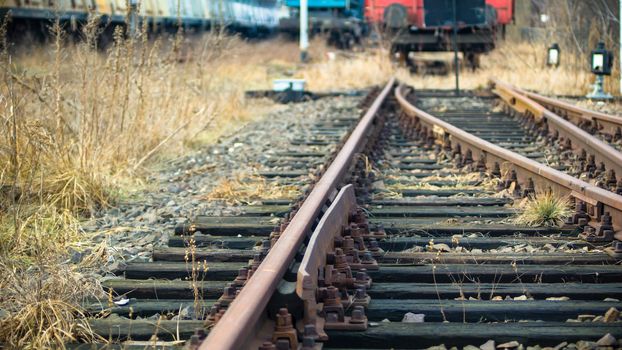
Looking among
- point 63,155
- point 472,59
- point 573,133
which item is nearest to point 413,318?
point 63,155

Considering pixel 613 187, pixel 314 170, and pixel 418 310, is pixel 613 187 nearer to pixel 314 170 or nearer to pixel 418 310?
pixel 314 170

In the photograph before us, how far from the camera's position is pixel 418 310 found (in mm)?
3574

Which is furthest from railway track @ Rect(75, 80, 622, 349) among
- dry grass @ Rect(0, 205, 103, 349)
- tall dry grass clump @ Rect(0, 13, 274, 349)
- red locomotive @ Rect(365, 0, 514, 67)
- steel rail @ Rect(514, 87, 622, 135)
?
red locomotive @ Rect(365, 0, 514, 67)

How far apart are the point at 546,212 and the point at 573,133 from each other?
10.3 ft

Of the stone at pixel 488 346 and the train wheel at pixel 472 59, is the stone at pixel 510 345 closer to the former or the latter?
the stone at pixel 488 346

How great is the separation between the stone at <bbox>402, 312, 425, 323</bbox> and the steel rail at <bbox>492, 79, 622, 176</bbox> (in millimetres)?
3165

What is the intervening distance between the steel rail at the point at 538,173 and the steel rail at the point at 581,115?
1.64m

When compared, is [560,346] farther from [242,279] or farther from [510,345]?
[242,279]

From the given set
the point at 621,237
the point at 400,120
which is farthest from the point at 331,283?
the point at 400,120

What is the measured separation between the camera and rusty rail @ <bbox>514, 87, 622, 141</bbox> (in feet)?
28.5

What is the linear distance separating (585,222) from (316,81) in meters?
13.9

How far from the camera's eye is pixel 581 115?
9953mm

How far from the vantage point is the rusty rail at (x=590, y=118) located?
341 inches

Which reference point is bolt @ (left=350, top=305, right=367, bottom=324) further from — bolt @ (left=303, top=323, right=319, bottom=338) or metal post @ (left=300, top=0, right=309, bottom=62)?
metal post @ (left=300, top=0, right=309, bottom=62)
